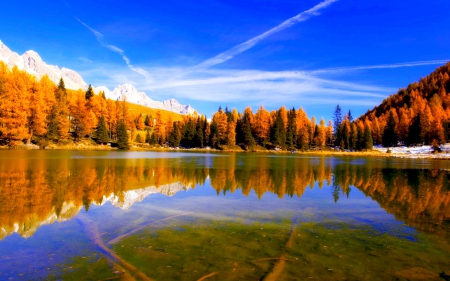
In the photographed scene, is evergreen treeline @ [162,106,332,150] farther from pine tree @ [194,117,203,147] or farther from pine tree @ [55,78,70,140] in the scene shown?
pine tree @ [55,78,70,140]

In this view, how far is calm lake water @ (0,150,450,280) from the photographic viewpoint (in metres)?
7.20

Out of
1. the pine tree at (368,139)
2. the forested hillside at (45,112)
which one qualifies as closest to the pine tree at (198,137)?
the forested hillside at (45,112)

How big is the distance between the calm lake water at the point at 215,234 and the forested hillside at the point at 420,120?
354 ft

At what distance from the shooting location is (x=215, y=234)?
33.6 feet

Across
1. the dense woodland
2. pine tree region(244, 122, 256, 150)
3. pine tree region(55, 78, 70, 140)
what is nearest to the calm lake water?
the dense woodland

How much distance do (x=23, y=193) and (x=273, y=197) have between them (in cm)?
1484

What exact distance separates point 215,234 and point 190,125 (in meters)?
117

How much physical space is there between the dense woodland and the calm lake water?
6011 centimetres

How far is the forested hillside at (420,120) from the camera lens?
10520cm

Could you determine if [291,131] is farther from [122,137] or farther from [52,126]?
[52,126]

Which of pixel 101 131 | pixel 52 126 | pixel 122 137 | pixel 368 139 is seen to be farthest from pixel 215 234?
pixel 368 139

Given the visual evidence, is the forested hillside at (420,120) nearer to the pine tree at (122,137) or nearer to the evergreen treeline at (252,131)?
the evergreen treeline at (252,131)

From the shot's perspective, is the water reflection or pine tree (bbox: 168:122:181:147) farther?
pine tree (bbox: 168:122:181:147)

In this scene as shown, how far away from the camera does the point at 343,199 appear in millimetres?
17953
